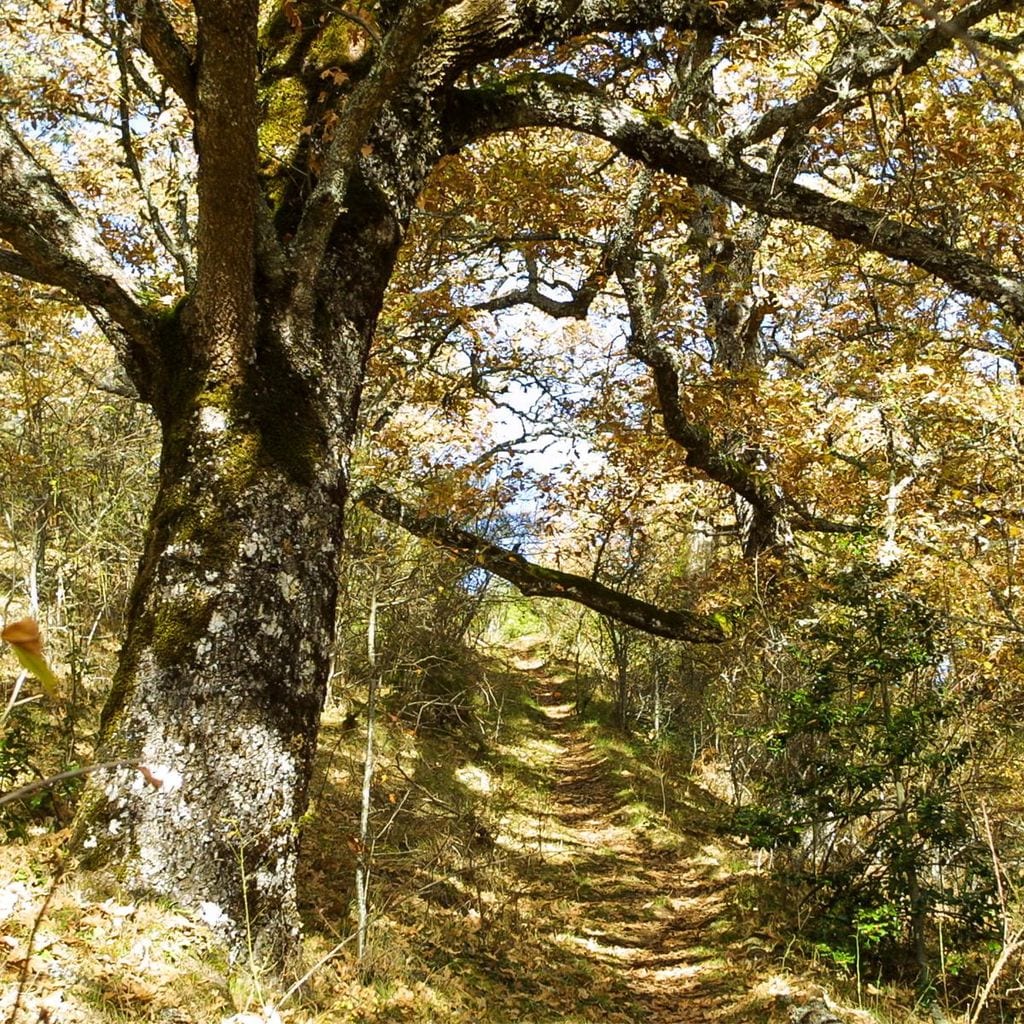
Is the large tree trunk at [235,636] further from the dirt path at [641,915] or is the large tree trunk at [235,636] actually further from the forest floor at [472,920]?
the dirt path at [641,915]

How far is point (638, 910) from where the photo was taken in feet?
23.4

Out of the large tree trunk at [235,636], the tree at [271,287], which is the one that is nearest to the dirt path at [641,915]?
the large tree trunk at [235,636]

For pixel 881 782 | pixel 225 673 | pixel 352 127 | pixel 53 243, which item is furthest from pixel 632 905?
pixel 53 243

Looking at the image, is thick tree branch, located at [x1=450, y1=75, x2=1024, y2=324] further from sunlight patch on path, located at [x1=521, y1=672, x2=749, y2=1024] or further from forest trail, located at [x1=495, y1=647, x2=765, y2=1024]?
sunlight patch on path, located at [x1=521, y1=672, x2=749, y2=1024]

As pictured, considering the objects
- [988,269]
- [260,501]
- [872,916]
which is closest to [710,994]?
[872,916]

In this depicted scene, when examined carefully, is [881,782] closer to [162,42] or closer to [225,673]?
[225,673]

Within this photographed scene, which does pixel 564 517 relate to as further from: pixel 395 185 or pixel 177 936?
pixel 177 936

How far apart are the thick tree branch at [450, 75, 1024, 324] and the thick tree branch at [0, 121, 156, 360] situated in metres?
2.23

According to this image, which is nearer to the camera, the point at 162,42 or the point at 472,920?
the point at 162,42

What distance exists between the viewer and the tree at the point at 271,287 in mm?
3369

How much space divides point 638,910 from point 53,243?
6.57m

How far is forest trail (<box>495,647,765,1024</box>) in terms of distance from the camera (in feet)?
18.3

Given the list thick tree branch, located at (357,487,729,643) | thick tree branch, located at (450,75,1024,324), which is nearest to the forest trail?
thick tree branch, located at (357,487,729,643)

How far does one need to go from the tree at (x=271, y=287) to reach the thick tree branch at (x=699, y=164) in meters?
0.02
